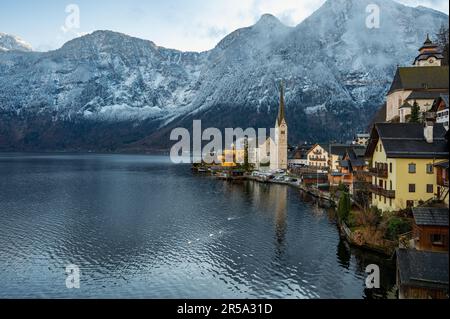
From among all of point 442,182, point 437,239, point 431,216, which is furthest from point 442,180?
point 437,239

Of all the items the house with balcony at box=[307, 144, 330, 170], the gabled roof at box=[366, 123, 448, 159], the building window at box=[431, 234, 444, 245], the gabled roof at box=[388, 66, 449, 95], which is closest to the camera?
the building window at box=[431, 234, 444, 245]

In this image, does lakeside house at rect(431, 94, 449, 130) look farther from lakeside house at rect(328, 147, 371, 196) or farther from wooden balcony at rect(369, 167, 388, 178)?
lakeside house at rect(328, 147, 371, 196)

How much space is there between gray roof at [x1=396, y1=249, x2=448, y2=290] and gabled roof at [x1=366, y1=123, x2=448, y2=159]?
19.9 m

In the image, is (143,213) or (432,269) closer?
(432,269)

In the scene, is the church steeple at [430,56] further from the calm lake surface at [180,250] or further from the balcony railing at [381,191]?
the balcony railing at [381,191]

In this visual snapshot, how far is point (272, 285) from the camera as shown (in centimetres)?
3759

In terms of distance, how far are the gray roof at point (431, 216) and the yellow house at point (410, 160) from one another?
9.80 m

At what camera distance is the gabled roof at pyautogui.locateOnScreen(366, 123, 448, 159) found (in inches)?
1811

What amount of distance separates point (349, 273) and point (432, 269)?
13028 millimetres

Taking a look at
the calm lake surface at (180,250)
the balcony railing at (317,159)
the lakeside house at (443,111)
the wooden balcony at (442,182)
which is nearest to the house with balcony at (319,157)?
the balcony railing at (317,159)

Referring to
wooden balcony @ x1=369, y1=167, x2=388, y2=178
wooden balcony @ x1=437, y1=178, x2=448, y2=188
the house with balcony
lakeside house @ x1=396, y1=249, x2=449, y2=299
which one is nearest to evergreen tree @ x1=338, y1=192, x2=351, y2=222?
wooden balcony @ x1=369, y1=167, x2=388, y2=178
